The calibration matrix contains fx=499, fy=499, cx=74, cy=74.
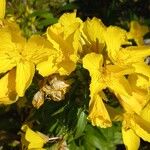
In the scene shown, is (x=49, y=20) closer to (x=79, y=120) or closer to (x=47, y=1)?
(x=47, y=1)

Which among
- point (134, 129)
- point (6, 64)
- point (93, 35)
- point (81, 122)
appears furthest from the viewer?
point (81, 122)

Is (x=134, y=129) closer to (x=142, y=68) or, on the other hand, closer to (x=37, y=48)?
(x=142, y=68)

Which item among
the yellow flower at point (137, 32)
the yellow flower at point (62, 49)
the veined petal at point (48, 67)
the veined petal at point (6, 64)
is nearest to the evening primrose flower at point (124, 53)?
the yellow flower at point (62, 49)

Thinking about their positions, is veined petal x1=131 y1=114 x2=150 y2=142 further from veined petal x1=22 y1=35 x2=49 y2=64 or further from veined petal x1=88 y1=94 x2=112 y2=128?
veined petal x1=22 y1=35 x2=49 y2=64

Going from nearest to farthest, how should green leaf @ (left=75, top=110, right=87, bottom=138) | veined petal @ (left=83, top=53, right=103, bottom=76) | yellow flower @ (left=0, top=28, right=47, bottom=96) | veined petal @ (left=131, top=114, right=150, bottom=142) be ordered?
veined petal @ (left=83, top=53, right=103, bottom=76) < yellow flower @ (left=0, top=28, right=47, bottom=96) < veined petal @ (left=131, top=114, right=150, bottom=142) < green leaf @ (left=75, top=110, right=87, bottom=138)

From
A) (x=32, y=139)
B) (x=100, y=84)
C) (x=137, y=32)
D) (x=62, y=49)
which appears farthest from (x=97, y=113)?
(x=137, y=32)

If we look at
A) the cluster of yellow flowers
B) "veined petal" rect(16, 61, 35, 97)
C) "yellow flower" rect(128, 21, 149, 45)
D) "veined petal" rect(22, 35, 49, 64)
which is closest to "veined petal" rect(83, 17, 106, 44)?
the cluster of yellow flowers

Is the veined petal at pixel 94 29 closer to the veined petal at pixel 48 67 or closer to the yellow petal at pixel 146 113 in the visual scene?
the veined petal at pixel 48 67
